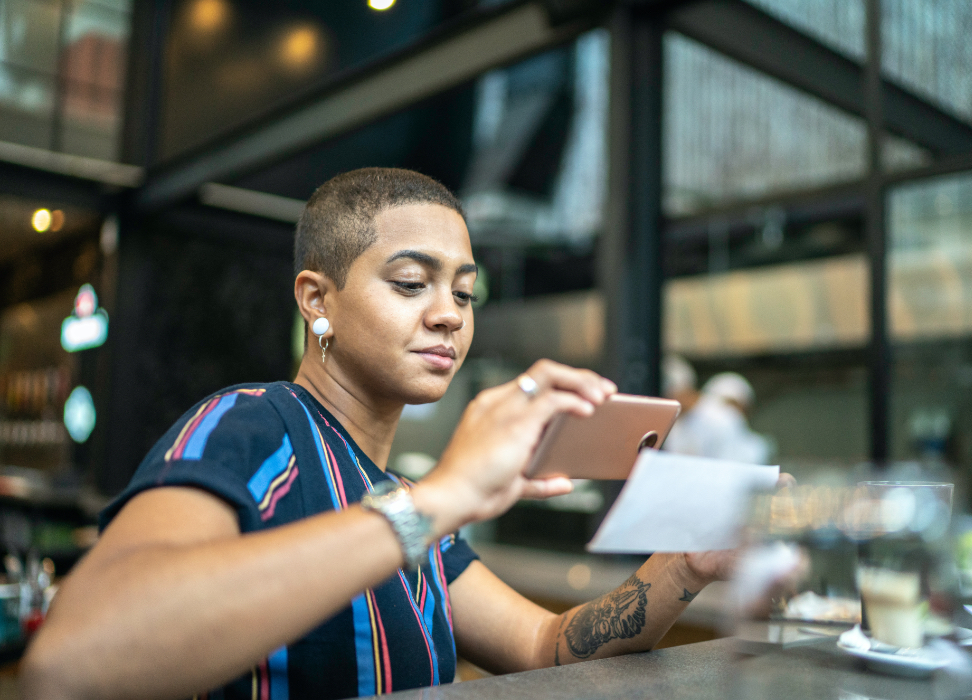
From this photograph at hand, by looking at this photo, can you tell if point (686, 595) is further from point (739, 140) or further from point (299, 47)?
point (739, 140)

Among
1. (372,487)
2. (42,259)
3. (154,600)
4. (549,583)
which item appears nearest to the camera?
(154,600)

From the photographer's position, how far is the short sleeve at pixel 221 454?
69cm

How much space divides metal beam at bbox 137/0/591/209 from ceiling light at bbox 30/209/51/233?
4.41 ft

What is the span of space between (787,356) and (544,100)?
10.7 feet

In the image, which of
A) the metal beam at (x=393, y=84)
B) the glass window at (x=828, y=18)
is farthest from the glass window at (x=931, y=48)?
the metal beam at (x=393, y=84)

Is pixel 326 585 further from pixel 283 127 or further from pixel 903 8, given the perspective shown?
pixel 283 127

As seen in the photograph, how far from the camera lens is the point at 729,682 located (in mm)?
756

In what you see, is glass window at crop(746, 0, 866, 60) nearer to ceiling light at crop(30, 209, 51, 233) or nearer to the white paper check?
the white paper check

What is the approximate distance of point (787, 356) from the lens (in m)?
5.85

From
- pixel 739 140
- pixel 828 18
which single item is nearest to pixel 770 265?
pixel 739 140

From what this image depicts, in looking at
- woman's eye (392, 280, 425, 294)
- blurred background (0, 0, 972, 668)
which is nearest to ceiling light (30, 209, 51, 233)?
blurred background (0, 0, 972, 668)

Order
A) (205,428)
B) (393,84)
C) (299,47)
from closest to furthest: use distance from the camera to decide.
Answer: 1. (205,428)
2. (393,84)
3. (299,47)

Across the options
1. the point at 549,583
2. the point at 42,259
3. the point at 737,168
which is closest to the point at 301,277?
the point at 549,583

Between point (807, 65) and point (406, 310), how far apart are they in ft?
9.91
